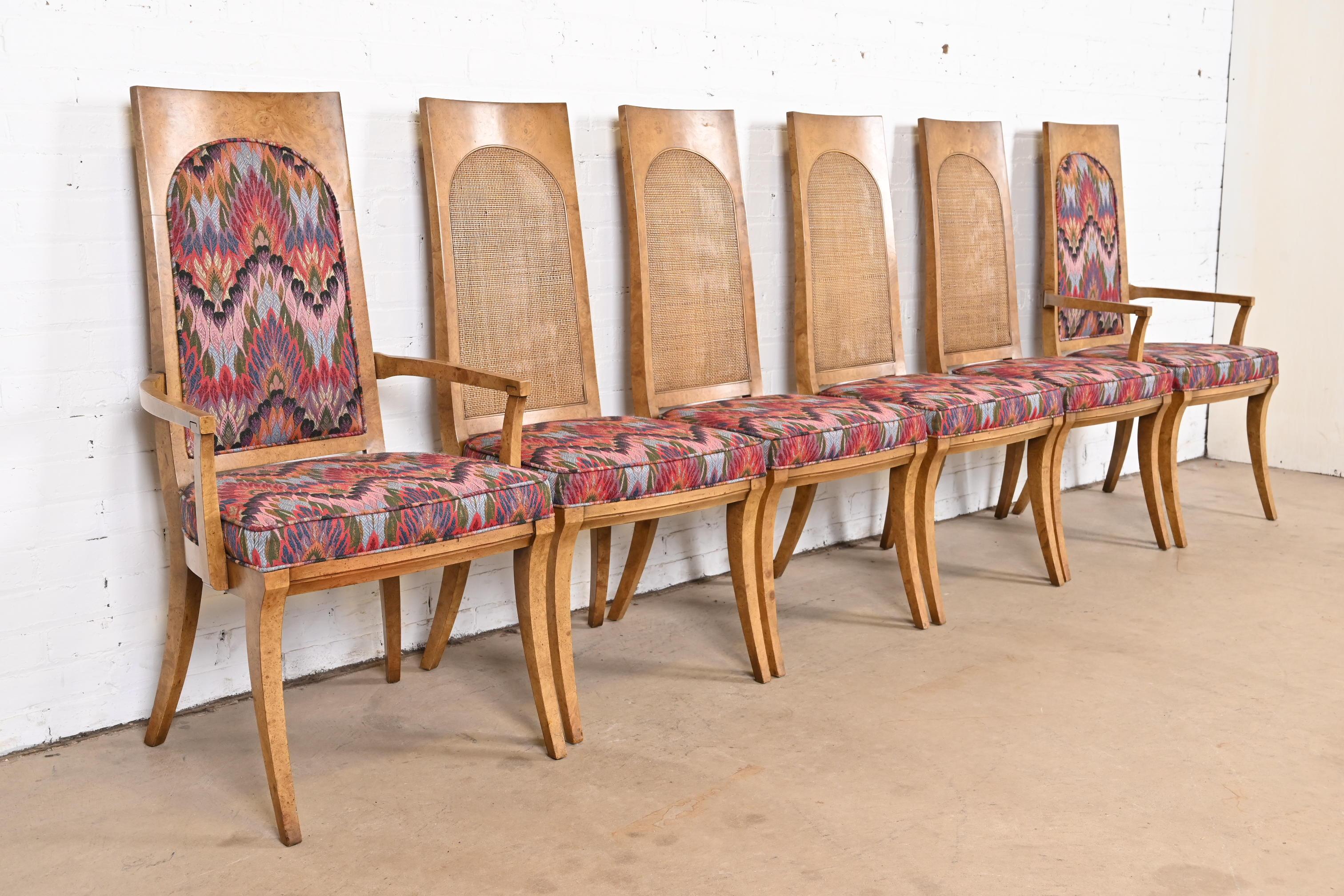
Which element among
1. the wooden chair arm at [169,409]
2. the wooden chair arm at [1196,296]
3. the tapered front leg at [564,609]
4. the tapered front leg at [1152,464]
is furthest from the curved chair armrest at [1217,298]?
the wooden chair arm at [169,409]

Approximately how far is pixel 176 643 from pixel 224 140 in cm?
87

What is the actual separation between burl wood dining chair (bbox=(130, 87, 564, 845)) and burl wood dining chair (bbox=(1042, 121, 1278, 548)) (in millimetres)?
2076

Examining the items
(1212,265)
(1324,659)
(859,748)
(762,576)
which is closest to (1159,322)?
(1212,265)

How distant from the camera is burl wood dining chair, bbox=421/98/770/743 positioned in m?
2.14

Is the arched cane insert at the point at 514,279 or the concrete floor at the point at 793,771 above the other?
the arched cane insert at the point at 514,279

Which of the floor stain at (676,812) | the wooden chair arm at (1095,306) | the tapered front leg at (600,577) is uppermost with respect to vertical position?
the wooden chair arm at (1095,306)

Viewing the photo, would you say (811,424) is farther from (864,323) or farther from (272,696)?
(272,696)

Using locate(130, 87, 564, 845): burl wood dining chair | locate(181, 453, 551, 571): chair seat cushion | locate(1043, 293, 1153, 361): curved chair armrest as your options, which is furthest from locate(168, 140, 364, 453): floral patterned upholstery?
locate(1043, 293, 1153, 361): curved chair armrest

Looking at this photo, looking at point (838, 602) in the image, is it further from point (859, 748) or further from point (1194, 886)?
point (1194, 886)

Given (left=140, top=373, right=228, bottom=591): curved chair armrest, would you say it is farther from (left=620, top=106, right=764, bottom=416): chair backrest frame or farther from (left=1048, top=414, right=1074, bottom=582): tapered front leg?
(left=1048, top=414, right=1074, bottom=582): tapered front leg

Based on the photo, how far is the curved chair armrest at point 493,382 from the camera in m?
2.08

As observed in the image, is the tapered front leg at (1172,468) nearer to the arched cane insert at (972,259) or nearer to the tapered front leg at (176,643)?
the arched cane insert at (972,259)

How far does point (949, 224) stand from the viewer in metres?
3.33

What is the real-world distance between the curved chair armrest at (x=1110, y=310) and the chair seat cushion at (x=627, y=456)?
1417mm
